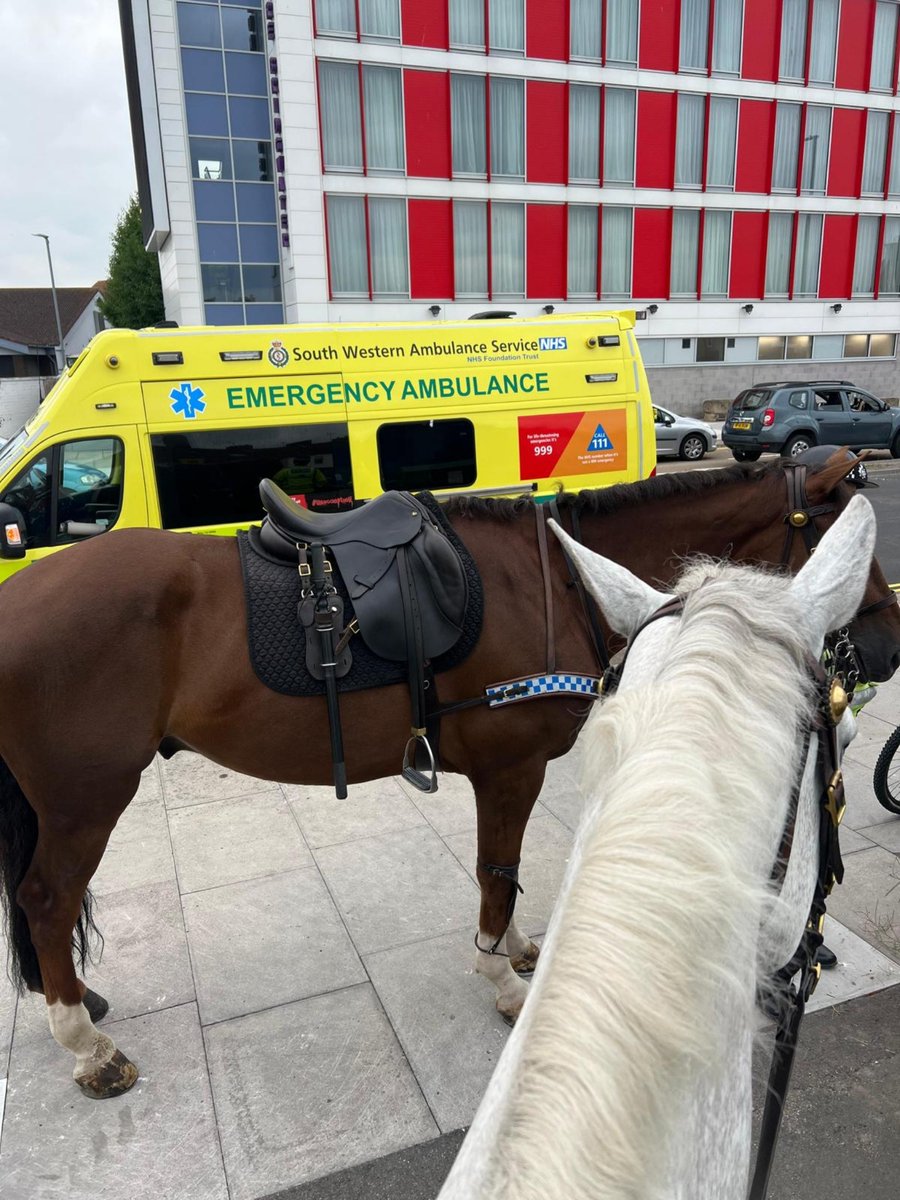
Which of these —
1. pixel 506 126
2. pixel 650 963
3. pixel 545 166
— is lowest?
pixel 650 963

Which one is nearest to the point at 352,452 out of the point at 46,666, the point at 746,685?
the point at 46,666

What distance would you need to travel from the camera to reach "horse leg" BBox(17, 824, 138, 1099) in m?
2.77

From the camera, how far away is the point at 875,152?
90.0ft

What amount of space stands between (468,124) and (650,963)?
27052mm

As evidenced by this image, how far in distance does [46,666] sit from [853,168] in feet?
108

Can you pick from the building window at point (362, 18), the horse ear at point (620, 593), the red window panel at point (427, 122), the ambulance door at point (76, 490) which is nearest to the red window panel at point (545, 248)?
the red window panel at point (427, 122)

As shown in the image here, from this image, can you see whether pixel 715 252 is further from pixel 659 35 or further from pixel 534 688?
pixel 534 688

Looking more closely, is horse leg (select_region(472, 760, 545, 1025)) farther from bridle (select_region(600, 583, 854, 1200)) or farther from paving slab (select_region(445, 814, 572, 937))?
bridle (select_region(600, 583, 854, 1200))

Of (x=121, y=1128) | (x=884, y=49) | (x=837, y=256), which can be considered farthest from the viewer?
(x=837, y=256)

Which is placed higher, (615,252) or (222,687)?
(615,252)

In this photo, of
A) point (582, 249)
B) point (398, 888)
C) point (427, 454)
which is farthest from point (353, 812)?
point (582, 249)

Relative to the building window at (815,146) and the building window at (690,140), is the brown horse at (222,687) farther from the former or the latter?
the building window at (815,146)

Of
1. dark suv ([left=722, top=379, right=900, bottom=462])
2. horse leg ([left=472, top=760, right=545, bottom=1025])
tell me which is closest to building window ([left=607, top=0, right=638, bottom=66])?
dark suv ([left=722, top=379, right=900, bottom=462])

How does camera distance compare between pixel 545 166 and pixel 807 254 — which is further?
pixel 807 254
